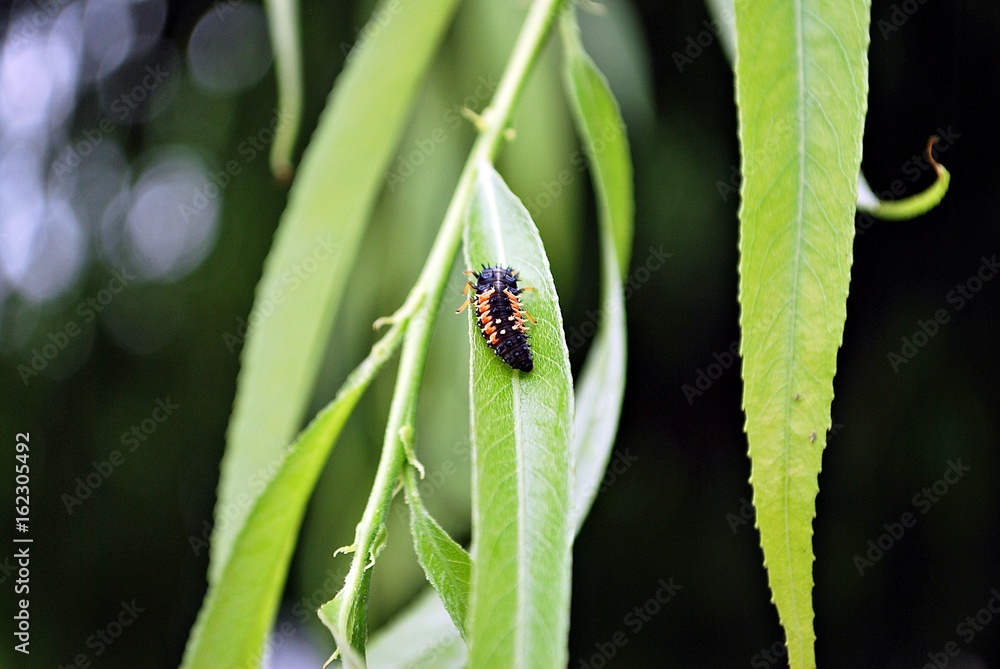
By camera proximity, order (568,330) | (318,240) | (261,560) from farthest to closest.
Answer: (568,330), (318,240), (261,560)

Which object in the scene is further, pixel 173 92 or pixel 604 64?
pixel 173 92

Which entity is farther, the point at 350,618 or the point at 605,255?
the point at 605,255

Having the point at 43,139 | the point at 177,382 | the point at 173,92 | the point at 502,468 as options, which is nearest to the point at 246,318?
the point at 177,382

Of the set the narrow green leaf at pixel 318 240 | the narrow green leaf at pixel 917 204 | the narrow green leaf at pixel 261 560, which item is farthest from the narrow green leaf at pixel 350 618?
the narrow green leaf at pixel 917 204

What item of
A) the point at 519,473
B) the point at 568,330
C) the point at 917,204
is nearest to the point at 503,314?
the point at 519,473

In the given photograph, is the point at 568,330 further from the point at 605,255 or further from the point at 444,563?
the point at 444,563

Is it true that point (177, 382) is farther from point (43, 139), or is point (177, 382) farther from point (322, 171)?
point (322, 171)
